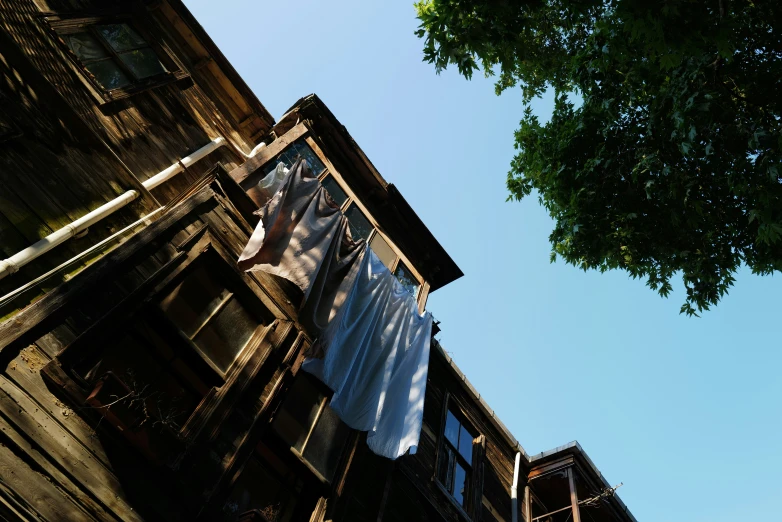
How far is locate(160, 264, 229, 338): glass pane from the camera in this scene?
6.29 metres

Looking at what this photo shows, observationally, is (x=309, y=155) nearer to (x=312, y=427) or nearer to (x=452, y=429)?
(x=312, y=427)

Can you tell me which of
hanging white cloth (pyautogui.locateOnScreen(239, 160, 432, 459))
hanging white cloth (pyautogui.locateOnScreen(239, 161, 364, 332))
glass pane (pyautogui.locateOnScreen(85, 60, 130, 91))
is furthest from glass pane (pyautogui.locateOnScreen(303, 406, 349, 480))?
glass pane (pyautogui.locateOnScreen(85, 60, 130, 91))

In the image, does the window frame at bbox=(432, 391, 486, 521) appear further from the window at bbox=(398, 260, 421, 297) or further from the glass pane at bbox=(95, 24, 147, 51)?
the glass pane at bbox=(95, 24, 147, 51)

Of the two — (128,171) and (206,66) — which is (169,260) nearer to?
(128,171)

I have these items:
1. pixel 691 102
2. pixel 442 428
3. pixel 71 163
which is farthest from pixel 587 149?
pixel 71 163

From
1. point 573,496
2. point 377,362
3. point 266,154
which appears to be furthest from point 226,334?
point 573,496

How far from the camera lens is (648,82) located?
9070mm

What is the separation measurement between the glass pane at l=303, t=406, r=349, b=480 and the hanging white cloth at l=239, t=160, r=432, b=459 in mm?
422

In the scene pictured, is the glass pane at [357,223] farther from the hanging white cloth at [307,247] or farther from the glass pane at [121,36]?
the glass pane at [121,36]

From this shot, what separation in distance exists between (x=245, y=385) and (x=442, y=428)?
17.1ft

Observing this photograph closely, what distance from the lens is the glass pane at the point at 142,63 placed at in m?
9.32

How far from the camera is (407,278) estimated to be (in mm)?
11422

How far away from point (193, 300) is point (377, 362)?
9.45 feet

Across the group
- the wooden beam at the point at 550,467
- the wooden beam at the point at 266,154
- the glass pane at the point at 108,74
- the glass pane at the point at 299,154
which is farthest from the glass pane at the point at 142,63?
the wooden beam at the point at 550,467
